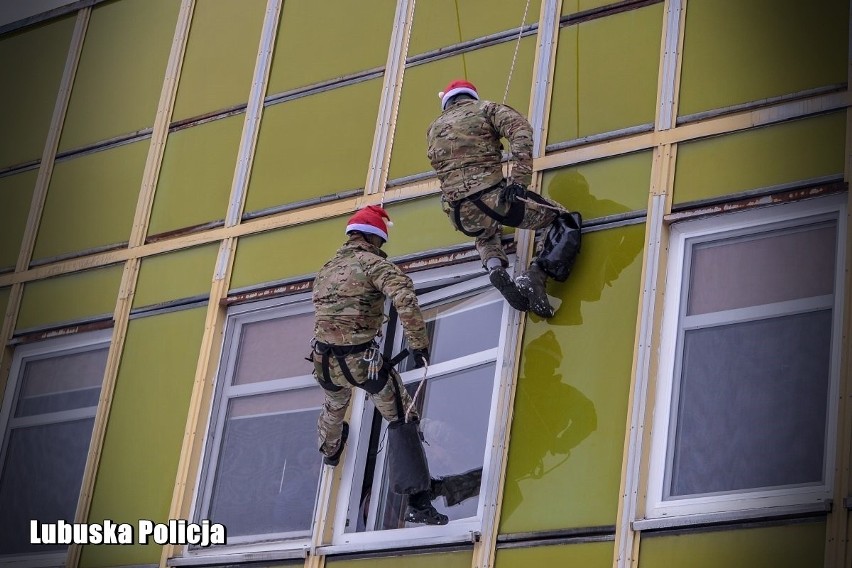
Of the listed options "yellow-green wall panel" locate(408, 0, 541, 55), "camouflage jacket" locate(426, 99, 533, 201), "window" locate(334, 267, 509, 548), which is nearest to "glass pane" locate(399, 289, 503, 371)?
"window" locate(334, 267, 509, 548)

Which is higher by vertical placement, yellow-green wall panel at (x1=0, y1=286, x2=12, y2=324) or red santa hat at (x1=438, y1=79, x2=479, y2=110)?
red santa hat at (x1=438, y1=79, x2=479, y2=110)

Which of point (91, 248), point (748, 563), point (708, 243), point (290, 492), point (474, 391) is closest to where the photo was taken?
point (748, 563)

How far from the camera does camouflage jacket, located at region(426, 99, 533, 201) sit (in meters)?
8.64

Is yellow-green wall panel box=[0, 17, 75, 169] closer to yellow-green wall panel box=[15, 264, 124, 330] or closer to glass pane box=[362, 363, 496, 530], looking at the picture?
yellow-green wall panel box=[15, 264, 124, 330]

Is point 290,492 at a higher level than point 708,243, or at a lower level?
lower

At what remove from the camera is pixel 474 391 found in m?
8.87

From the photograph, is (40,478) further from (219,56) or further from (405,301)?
(405,301)

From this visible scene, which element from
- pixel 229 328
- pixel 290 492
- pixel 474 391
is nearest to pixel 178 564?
pixel 290 492

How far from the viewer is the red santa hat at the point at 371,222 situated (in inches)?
348

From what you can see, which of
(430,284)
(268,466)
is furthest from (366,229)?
(268,466)

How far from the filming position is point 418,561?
841 cm

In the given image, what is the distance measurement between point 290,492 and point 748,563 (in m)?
3.43

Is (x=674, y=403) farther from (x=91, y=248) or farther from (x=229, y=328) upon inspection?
(x=91, y=248)

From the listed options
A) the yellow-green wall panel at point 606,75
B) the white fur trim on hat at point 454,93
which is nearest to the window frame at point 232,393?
the white fur trim on hat at point 454,93
